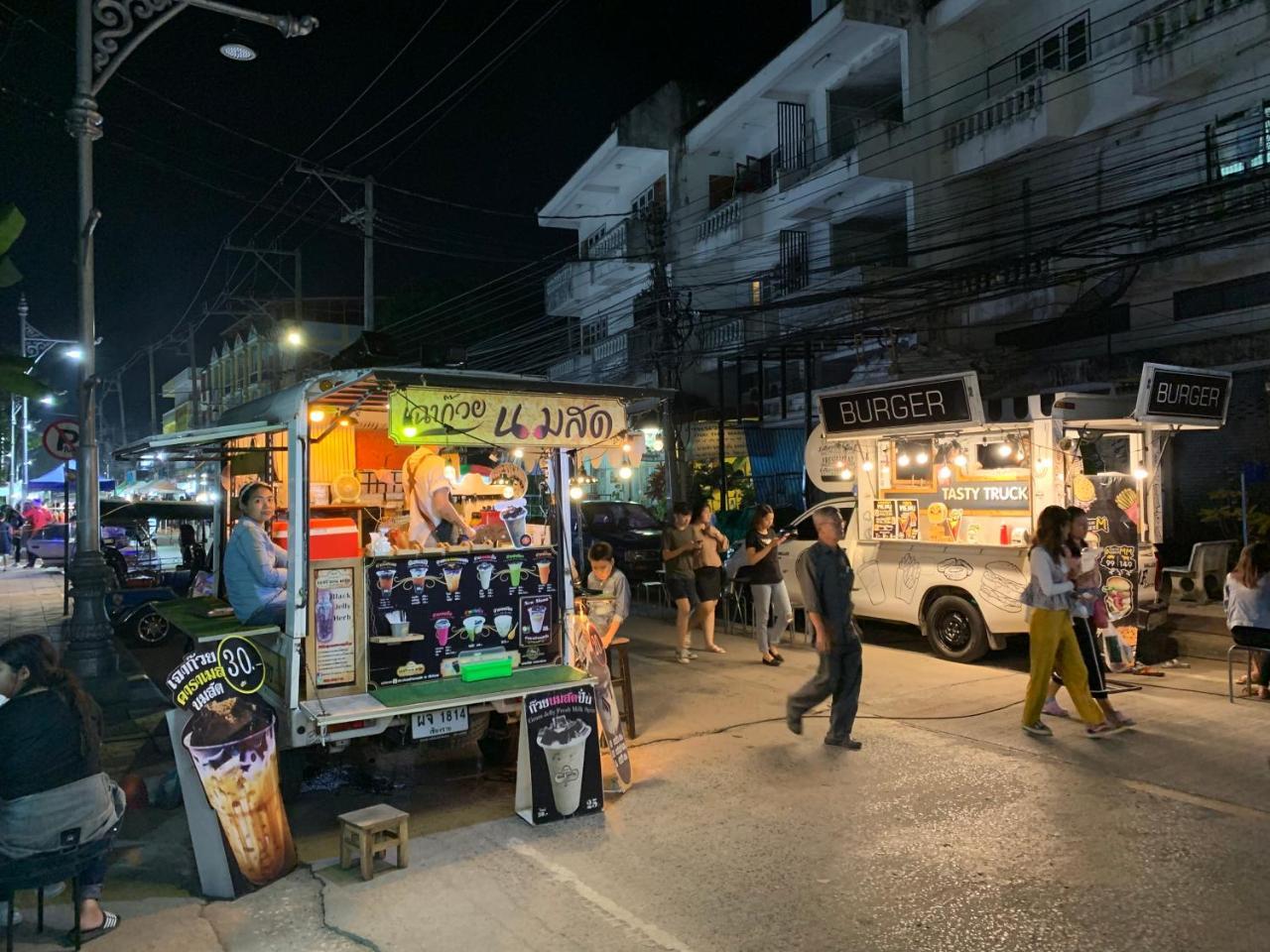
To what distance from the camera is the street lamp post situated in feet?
31.6

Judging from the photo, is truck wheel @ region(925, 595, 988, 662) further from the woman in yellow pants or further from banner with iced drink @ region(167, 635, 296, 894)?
banner with iced drink @ region(167, 635, 296, 894)

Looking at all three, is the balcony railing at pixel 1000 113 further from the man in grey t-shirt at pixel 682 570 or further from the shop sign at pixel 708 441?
the man in grey t-shirt at pixel 682 570

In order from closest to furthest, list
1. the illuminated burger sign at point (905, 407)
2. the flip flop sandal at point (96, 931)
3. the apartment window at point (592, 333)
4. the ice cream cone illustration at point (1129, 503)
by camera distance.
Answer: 1. the flip flop sandal at point (96, 931)
2. the illuminated burger sign at point (905, 407)
3. the ice cream cone illustration at point (1129, 503)
4. the apartment window at point (592, 333)

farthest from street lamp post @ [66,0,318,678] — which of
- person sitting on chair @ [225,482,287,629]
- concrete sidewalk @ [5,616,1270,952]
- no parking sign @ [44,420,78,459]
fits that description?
person sitting on chair @ [225,482,287,629]

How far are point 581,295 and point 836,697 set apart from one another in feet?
83.9

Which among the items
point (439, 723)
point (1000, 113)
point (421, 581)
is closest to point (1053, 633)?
point (439, 723)

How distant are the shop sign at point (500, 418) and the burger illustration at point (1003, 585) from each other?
204 inches

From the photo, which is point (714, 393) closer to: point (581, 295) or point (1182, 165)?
point (581, 295)

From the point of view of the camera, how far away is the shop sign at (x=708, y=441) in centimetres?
2250

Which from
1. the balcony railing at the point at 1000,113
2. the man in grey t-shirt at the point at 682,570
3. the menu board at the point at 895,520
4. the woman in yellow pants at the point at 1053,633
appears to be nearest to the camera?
the woman in yellow pants at the point at 1053,633

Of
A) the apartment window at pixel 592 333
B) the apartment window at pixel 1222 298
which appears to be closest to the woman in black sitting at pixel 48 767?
the apartment window at pixel 1222 298

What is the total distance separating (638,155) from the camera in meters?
26.3

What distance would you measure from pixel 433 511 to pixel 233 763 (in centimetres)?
269

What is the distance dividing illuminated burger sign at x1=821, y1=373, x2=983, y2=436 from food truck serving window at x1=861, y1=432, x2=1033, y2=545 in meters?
0.71
